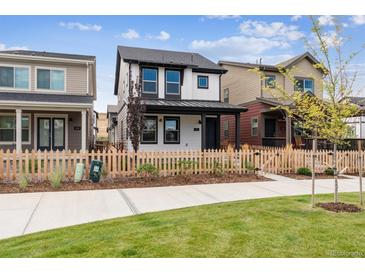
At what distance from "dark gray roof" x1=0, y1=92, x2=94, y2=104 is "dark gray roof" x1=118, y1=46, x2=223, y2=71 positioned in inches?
137

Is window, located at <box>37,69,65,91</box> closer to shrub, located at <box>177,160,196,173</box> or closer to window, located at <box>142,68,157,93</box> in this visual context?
window, located at <box>142,68,157,93</box>

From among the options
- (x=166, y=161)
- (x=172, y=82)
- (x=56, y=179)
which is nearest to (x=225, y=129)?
(x=172, y=82)

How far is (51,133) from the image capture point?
1811cm

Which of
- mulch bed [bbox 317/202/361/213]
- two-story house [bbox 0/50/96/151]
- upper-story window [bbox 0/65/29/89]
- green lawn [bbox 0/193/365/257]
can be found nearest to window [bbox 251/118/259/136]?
two-story house [bbox 0/50/96/151]

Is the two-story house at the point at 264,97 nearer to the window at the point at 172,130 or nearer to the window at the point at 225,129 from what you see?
the window at the point at 225,129

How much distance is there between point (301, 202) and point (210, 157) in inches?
208

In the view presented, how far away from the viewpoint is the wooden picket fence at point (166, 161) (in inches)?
392

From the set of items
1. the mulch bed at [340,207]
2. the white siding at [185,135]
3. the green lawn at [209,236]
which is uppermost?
the white siding at [185,135]

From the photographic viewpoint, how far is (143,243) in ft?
13.9

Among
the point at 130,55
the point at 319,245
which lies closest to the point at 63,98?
the point at 130,55

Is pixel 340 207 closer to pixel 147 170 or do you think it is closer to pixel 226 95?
pixel 147 170

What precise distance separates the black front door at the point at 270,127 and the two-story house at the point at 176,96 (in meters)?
3.88

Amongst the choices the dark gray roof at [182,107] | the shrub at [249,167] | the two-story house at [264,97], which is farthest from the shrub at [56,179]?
the two-story house at [264,97]
